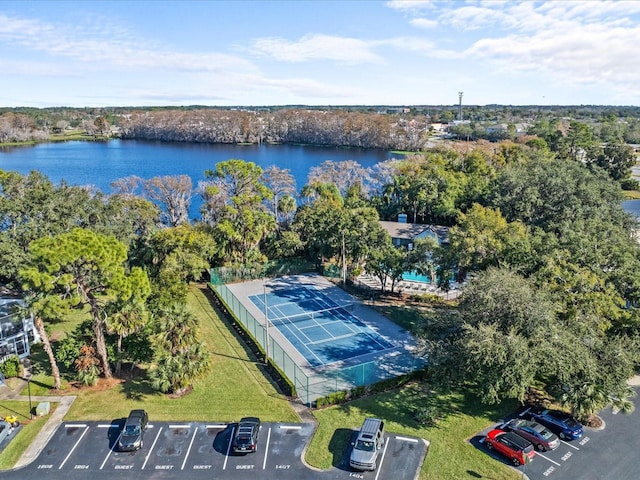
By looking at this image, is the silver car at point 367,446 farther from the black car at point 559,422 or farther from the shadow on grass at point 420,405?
the black car at point 559,422

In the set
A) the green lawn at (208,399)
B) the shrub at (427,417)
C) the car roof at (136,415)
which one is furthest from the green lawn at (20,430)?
the shrub at (427,417)

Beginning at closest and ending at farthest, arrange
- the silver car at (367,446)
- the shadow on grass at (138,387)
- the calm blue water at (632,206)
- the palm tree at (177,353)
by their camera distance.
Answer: the silver car at (367,446) → the palm tree at (177,353) → the shadow on grass at (138,387) → the calm blue water at (632,206)

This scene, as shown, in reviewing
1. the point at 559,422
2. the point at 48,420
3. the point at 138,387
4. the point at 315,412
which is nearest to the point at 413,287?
the point at 315,412

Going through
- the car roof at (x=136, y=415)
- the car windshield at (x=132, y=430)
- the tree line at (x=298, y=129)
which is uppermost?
the tree line at (x=298, y=129)

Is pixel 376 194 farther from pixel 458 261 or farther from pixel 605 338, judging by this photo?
pixel 605 338

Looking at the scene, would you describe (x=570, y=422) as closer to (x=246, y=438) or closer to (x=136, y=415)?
(x=246, y=438)

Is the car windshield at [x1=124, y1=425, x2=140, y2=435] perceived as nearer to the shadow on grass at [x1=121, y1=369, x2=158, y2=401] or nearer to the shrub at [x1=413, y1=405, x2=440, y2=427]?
the shadow on grass at [x1=121, y1=369, x2=158, y2=401]

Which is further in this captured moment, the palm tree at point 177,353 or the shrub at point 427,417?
the palm tree at point 177,353

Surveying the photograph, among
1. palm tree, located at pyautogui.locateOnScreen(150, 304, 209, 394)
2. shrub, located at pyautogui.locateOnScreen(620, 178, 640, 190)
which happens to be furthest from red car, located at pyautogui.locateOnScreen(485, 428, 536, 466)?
shrub, located at pyautogui.locateOnScreen(620, 178, 640, 190)

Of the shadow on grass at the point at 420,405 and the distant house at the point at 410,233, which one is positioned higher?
the distant house at the point at 410,233
